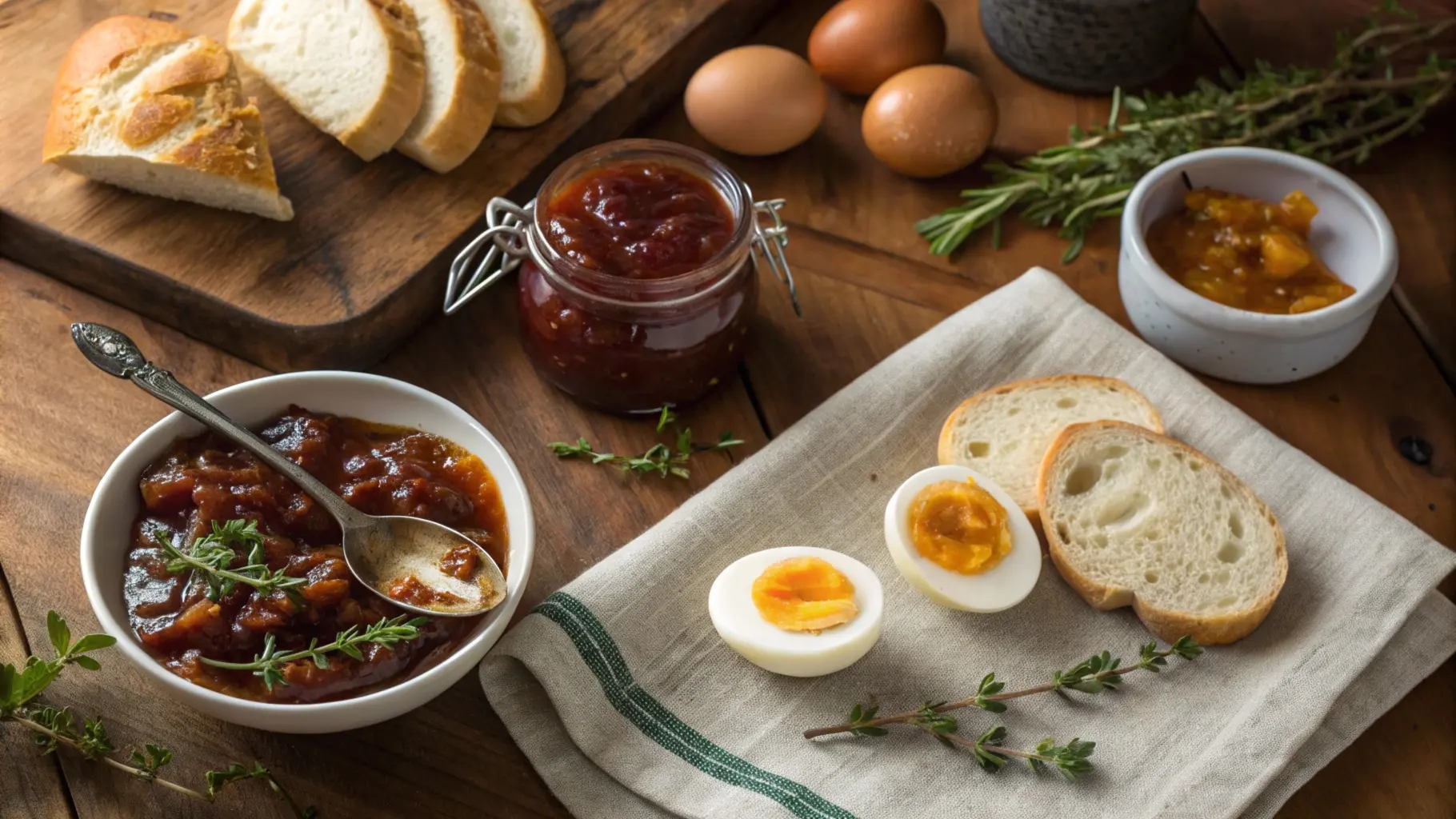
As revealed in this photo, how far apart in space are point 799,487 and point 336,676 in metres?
1.00

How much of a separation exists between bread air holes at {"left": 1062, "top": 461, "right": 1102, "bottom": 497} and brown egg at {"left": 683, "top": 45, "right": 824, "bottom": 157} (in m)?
1.15

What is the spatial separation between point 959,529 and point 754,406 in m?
0.64

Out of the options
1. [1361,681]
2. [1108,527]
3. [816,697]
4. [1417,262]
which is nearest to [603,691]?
[816,697]

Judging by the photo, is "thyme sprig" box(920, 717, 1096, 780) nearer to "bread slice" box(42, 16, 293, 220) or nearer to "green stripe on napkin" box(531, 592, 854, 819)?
"green stripe on napkin" box(531, 592, 854, 819)

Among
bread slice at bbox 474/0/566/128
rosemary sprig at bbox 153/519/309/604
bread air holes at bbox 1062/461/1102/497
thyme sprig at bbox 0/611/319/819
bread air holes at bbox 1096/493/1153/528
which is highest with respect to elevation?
bread slice at bbox 474/0/566/128

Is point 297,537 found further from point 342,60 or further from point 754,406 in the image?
point 342,60

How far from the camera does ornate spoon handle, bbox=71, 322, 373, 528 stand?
2242 mm

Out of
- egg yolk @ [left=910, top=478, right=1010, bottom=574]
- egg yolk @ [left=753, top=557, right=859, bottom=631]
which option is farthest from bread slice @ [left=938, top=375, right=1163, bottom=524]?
egg yolk @ [left=753, top=557, right=859, bottom=631]

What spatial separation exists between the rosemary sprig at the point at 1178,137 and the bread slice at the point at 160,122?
161cm

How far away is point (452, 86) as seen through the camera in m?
2.91

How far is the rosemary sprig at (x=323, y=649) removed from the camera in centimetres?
198

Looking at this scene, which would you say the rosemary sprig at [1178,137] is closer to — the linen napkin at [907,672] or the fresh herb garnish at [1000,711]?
the linen napkin at [907,672]

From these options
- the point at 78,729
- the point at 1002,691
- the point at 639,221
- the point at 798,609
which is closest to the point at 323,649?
the point at 78,729

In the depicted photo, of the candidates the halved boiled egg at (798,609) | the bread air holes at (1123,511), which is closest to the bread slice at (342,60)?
the halved boiled egg at (798,609)
